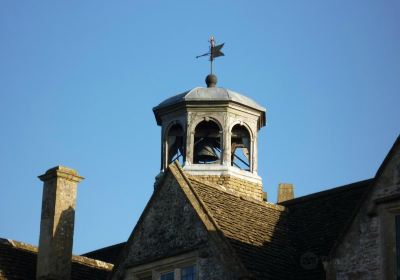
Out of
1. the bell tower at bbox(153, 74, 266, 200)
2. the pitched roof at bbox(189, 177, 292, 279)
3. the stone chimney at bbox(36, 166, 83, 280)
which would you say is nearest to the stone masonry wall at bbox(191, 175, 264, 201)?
the bell tower at bbox(153, 74, 266, 200)

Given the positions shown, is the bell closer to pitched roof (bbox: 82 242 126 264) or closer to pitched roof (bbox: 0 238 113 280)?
pitched roof (bbox: 82 242 126 264)

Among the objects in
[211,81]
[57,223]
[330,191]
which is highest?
[211,81]

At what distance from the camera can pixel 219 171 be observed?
25078 millimetres

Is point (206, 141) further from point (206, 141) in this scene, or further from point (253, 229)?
point (253, 229)

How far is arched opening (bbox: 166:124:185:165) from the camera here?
26.3 m

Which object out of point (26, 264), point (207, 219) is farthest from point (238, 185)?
point (207, 219)

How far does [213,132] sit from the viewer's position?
26.5 metres

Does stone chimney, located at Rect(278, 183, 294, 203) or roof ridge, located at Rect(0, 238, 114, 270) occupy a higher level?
stone chimney, located at Rect(278, 183, 294, 203)

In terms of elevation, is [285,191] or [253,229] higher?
[285,191]

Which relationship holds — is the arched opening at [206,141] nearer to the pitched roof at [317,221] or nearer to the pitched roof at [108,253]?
the pitched roof at [108,253]

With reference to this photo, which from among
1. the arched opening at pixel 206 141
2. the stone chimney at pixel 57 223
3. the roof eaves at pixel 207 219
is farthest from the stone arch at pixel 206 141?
the roof eaves at pixel 207 219

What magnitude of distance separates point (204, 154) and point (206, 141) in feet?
1.35

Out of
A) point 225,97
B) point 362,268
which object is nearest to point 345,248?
point 362,268

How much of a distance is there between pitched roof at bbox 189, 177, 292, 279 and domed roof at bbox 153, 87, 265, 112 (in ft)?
18.8
